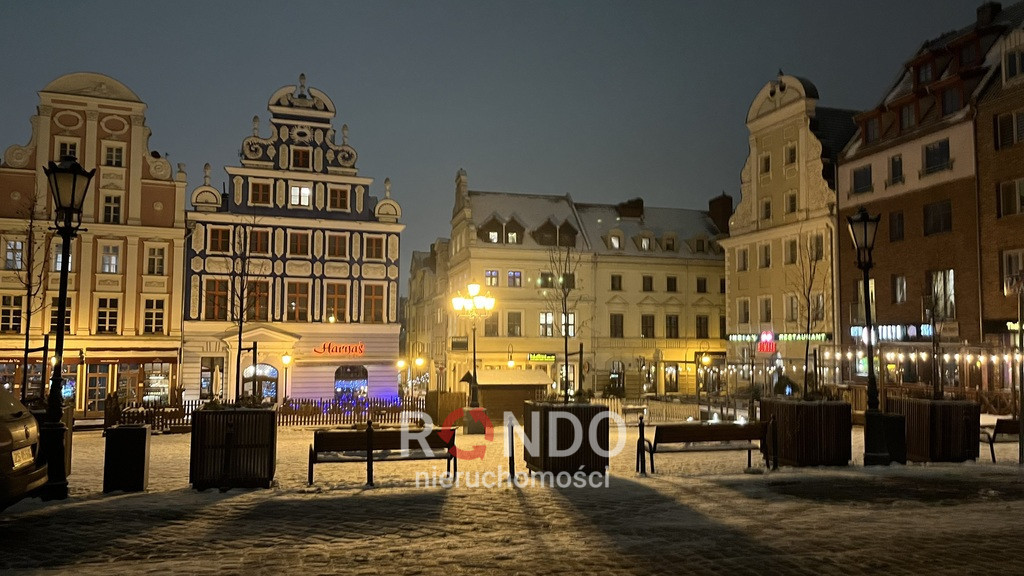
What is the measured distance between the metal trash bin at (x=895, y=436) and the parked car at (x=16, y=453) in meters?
13.7

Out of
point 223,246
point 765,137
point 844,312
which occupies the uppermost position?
point 765,137


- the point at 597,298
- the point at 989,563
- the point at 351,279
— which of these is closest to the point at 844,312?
the point at 597,298

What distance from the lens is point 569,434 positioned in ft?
43.4

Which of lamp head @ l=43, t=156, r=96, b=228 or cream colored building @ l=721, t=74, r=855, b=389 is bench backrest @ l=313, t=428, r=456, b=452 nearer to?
lamp head @ l=43, t=156, r=96, b=228

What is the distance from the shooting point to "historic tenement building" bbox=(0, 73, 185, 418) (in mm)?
38188

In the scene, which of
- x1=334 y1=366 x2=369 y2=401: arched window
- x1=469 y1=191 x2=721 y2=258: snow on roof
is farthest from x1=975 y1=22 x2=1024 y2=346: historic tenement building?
x1=334 y1=366 x2=369 y2=401: arched window

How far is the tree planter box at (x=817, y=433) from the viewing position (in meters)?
14.4

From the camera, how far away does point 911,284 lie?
112 ft

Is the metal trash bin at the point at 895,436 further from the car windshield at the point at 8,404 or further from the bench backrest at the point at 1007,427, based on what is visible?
the car windshield at the point at 8,404

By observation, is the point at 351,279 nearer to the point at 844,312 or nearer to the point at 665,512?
the point at 844,312

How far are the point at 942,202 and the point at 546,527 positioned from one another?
29.6m

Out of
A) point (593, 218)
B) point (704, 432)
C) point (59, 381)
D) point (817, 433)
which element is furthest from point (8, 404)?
point (593, 218)

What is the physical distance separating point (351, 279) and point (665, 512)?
1352 inches

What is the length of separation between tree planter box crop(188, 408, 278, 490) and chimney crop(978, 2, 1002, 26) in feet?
114
